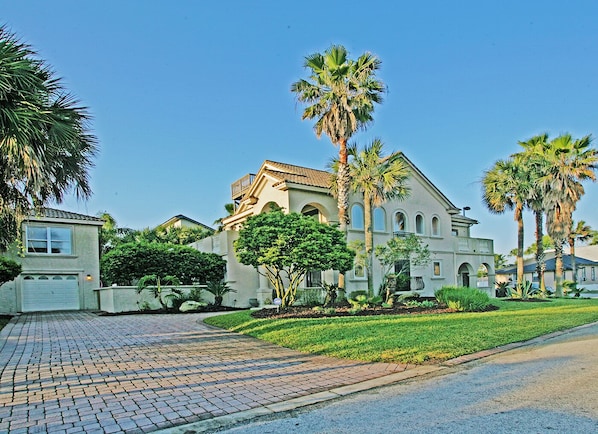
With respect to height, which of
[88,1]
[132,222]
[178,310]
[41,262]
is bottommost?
[178,310]

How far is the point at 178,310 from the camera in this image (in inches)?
749

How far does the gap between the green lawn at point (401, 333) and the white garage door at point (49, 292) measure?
1341cm

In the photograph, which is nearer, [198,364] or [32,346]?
[198,364]

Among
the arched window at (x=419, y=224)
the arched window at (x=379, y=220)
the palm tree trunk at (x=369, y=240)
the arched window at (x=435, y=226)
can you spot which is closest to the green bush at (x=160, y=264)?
the palm tree trunk at (x=369, y=240)

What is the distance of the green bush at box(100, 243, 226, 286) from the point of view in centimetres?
2123

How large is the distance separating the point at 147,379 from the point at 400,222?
20115 mm

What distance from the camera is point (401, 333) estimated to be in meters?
9.69

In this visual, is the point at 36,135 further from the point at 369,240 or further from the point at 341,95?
the point at 369,240

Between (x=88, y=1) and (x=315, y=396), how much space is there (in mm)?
10837

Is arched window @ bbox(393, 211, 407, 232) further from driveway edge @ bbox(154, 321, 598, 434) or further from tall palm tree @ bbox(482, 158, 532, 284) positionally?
driveway edge @ bbox(154, 321, 598, 434)

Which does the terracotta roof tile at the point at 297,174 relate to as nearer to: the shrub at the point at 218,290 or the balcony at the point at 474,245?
the shrub at the point at 218,290

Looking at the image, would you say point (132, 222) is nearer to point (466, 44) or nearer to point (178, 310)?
point (178, 310)

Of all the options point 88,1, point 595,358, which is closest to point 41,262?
point 88,1

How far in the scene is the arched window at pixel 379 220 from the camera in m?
23.5
